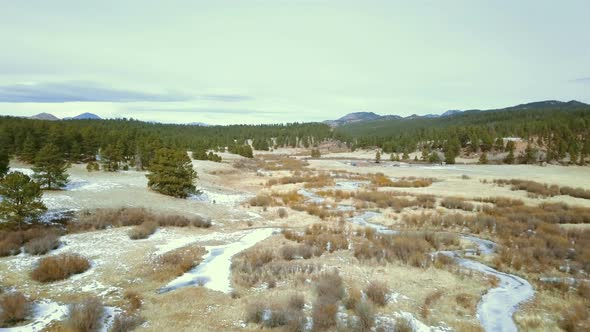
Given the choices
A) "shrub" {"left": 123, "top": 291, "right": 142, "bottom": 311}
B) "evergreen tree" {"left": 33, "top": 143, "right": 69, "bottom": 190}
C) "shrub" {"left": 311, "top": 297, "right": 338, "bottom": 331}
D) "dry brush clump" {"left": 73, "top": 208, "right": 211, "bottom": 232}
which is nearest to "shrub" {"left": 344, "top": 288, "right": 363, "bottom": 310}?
"shrub" {"left": 311, "top": 297, "right": 338, "bottom": 331}

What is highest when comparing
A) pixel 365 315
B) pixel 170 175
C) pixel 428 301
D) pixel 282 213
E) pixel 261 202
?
pixel 170 175

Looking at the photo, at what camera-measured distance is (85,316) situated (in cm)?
910

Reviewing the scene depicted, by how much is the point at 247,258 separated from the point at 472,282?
9.51m

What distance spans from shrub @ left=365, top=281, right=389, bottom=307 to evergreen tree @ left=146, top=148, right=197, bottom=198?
22076 millimetres

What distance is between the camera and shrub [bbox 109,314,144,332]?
898 centimetres

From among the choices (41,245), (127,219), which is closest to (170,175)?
(127,219)

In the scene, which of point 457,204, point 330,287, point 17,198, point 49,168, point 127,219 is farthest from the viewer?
point 457,204

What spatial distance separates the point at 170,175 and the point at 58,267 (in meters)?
18.0

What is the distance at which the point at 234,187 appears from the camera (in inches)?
1628

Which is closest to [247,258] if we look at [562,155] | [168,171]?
[168,171]

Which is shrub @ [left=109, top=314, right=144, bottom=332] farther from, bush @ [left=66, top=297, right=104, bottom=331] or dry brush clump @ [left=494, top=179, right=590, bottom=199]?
dry brush clump @ [left=494, top=179, right=590, bottom=199]

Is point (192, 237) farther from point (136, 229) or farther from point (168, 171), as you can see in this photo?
point (168, 171)

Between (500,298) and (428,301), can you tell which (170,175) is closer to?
(428,301)

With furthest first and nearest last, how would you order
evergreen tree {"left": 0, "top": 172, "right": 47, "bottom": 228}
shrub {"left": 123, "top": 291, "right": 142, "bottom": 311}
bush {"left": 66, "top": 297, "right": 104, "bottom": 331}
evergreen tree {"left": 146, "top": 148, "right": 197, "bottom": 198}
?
evergreen tree {"left": 146, "top": 148, "right": 197, "bottom": 198}
evergreen tree {"left": 0, "top": 172, "right": 47, "bottom": 228}
shrub {"left": 123, "top": 291, "right": 142, "bottom": 311}
bush {"left": 66, "top": 297, "right": 104, "bottom": 331}
